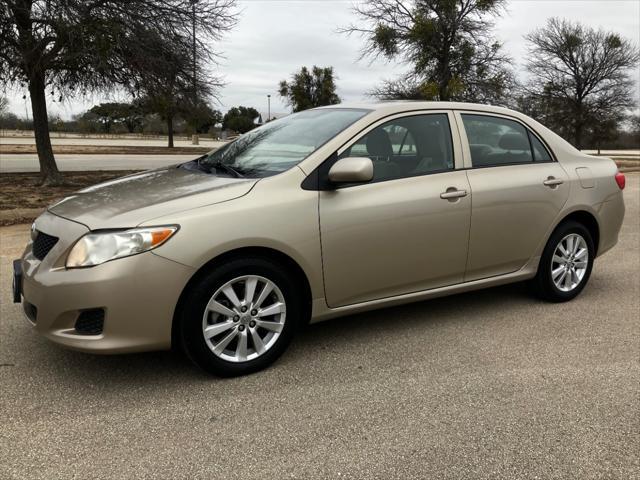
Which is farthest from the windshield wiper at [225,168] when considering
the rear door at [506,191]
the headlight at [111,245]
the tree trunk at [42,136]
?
the tree trunk at [42,136]

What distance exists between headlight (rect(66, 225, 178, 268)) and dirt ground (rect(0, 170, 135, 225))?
17.8 feet

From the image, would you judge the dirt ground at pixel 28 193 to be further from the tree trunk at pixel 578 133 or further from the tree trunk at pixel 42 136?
the tree trunk at pixel 578 133

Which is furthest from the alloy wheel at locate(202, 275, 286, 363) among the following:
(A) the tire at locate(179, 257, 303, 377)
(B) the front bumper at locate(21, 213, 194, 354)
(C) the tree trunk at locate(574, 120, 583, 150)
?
(C) the tree trunk at locate(574, 120, 583, 150)

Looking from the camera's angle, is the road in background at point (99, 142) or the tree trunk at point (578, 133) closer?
the tree trunk at point (578, 133)

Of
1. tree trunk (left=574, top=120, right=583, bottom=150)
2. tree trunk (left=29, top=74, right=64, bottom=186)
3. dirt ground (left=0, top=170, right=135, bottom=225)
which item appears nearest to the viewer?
dirt ground (left=0, top=170, right=135, bottom=225)

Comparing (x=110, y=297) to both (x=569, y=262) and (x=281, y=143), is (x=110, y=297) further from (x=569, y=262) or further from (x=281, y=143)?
(x=569, y=262)

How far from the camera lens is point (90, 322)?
9.57 feet

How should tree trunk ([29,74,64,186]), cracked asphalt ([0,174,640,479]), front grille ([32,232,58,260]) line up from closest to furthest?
1. cracked asphalt ([0,174,640,479])
2. front grille ([32,232,58,260])
3. tree trunk ([29,74,64,186])

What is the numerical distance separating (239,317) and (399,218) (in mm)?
1218

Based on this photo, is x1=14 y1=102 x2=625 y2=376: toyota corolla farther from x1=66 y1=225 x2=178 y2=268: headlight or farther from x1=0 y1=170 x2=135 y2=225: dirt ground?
x1=0 y1=170 x2=135 y2=225: dirt ground

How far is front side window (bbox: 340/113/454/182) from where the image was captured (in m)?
3.72

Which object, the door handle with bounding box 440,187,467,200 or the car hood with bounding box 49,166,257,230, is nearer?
the car hood with bounding box 49,166,257,230

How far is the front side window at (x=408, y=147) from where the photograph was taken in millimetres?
3721

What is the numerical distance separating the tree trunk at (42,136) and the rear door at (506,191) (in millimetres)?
10956
